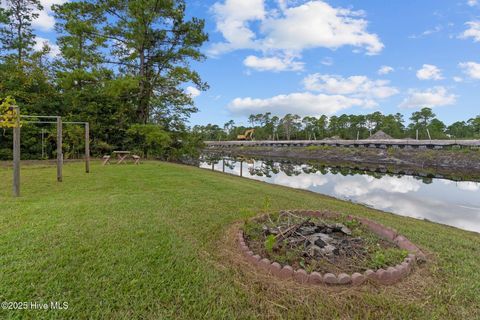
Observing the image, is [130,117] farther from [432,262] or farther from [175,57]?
[432,262]

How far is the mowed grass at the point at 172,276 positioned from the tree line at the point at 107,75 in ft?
28.4

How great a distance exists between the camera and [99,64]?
37.6 ft

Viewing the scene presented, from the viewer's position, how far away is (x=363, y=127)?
119ft

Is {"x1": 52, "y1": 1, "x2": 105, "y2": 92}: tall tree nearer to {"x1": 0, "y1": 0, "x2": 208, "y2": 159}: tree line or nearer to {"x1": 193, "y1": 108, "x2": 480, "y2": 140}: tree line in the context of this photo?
{"x1": 0, "y1": 0, "x2": 208, "y2": 159}: tree line

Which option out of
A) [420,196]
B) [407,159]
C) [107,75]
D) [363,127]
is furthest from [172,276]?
[363,127]

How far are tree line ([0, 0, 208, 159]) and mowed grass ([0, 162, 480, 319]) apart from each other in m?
8.67

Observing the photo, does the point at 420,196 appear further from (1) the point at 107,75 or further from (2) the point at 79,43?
(2) the point at 79,43

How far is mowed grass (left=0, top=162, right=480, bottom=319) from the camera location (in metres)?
1.63

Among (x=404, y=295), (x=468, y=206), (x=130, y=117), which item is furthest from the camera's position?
(x=130, y=117)

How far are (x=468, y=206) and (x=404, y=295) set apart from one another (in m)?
7.74

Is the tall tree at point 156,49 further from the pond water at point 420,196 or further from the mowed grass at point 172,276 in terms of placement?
the mowed grass at point 172,276

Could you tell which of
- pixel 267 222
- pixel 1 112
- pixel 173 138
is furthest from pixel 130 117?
pixel 267 222

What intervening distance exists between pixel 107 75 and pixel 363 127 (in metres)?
35.0

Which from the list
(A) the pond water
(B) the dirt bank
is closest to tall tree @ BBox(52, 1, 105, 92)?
(A) the pond water
